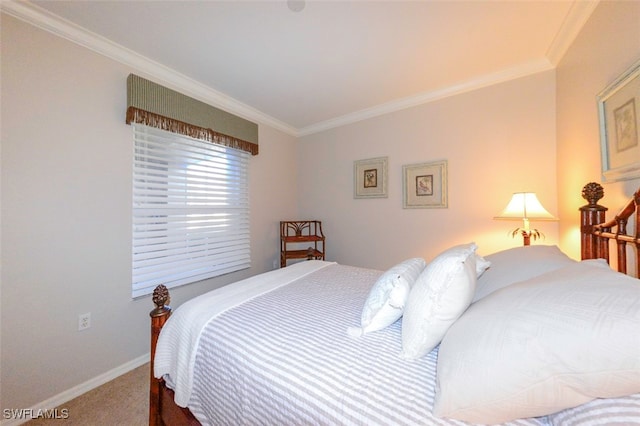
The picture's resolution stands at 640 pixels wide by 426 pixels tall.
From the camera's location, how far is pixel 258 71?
6.93ft

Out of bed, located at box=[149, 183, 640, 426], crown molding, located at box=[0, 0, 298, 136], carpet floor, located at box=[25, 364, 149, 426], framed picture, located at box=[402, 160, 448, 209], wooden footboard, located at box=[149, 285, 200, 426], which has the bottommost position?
carpet floor, located at box=[25, 364, 149, 426]

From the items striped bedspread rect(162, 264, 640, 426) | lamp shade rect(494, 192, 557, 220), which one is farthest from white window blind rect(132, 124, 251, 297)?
lamp shade rect(494, 192, 557, 220)

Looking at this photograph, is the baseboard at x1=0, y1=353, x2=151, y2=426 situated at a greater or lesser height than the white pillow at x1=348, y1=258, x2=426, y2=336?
lesser

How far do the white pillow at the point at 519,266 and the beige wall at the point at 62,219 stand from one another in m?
2.40

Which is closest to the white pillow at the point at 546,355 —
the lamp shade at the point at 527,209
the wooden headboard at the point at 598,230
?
the wooden headboard at the point at 598,230

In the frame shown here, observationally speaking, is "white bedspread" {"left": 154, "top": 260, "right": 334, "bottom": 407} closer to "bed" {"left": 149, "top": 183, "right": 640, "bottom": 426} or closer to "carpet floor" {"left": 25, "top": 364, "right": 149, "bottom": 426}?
"bed" {"left": 149, "top": 183, "right": 640, "bottom": 426}

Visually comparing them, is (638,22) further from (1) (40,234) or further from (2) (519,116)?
(1) (40,234)

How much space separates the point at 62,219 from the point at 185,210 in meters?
0.82

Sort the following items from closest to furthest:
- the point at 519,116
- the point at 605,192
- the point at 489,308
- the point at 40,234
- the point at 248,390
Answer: the point at 489,308
the point at 248,390
the point at 605,192
the point at 40,234
the point at 519,116

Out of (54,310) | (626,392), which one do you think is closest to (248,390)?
(626,392)

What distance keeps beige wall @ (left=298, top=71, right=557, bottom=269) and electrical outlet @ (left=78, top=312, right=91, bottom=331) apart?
2447 millimetres

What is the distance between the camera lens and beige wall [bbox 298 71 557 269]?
206 centimetres

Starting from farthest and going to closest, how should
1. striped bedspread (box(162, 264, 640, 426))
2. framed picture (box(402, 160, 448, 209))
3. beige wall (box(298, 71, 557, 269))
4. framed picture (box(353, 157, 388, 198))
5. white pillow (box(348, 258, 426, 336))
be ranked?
framed picture (box(353, 157, 388, 198)) → framed picture (box(402, 160, 448, 209)) → beige wall (box(298, 71, 557, 269)) → white pillow (box(348, 258, 426, 336)) → striped bedspread (box(162, 264, 640, 426))

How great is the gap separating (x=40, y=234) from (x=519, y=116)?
3.77 meters
